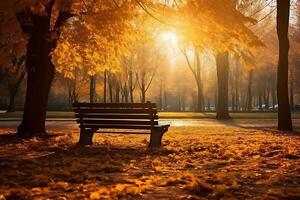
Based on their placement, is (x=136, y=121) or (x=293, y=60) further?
(x=293, y=60)

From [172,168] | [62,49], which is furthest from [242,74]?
[172,168]

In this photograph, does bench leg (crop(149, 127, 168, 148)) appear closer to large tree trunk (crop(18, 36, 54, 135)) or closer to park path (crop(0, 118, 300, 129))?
large tree trunk (crop(18, 36, 54, 135))

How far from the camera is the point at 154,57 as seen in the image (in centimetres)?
5650

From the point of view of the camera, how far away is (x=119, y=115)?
1123 centimetres

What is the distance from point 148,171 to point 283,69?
10.6 metres

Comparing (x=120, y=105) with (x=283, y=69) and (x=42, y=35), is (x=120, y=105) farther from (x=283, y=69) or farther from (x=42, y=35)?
(x=283, y=69)

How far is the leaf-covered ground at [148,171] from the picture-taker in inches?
216

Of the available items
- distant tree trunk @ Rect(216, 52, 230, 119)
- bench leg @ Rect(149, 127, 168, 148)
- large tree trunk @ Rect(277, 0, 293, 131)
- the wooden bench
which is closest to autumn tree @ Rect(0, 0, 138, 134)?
the wooden bench

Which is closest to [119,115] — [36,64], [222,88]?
[36,64]

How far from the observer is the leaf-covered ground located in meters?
5.48

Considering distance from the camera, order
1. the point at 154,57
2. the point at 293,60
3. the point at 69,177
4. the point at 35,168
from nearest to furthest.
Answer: the point at 69,177 < the point at 35,168 < the point at 293,60 < the point at 154,57

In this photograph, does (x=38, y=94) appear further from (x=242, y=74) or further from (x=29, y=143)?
(x=242, y=74)

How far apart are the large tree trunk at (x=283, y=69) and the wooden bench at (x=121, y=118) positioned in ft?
22.0

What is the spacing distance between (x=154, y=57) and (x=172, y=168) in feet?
161
